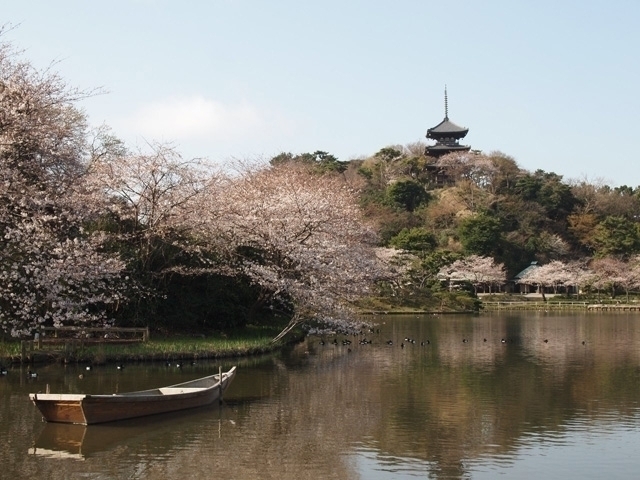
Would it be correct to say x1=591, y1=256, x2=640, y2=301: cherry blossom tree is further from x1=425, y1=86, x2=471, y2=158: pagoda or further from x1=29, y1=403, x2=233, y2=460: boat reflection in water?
x1=29, y1=403, x2=233, y2=460: boat reflection in water

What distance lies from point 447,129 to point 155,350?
84379 mm

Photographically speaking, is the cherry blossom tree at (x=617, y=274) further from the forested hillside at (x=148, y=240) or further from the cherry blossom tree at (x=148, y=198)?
the cherry blossom tree at (x=148, y=198)

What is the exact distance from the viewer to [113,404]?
13531mm

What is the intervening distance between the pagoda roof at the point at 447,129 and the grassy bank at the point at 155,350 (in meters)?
79.0

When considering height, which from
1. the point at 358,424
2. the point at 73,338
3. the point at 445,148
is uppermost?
the point at 445,148

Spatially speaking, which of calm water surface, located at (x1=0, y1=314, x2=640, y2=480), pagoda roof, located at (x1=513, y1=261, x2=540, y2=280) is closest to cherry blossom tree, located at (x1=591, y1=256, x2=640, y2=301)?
pagoda roof, located at (x1=513, y1=261, x2=540, y2=280)

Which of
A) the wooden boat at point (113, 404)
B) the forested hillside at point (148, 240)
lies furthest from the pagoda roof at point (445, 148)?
the wooden boat at point (113, 404)

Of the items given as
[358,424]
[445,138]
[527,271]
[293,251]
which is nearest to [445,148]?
[445,138]

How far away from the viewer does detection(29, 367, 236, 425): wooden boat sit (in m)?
13.2

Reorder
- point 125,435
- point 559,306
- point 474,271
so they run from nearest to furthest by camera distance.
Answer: point 125,435
point 559,306
point 474,271

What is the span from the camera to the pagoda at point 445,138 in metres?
99.9

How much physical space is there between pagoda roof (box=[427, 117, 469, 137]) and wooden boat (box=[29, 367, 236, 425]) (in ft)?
293

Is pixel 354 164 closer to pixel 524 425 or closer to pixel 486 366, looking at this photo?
pixel 486 366

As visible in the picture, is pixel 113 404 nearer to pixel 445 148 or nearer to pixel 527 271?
pixel 527 271
